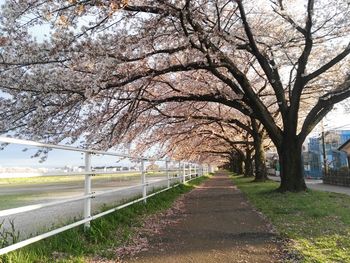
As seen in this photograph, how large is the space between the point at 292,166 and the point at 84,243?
11.2m

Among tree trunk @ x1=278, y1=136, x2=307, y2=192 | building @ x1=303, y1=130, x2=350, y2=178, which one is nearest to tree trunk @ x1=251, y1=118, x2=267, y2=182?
tree trunk @ x1=278, y1=136, x2=307, y2=192

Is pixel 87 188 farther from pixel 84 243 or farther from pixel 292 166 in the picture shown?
pixel 292 166

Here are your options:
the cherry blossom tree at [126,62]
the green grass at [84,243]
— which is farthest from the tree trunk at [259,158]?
the green grass at [84,243]

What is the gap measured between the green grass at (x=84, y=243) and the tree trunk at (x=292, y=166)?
8575 mm

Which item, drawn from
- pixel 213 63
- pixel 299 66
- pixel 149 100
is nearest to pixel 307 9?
pixel 299 66

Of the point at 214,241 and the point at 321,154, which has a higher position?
the point at 321,154

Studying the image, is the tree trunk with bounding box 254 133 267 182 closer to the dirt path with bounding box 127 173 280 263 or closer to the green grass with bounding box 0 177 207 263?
the dirt path with bounding box 127 173 280 263

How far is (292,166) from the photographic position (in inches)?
619

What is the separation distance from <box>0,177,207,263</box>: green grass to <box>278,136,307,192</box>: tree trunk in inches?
338

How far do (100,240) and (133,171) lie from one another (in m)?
4.26

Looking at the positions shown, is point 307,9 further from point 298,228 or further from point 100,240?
point 100,240

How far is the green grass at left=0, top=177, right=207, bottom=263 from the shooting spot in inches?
199

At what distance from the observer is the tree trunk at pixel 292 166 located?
15719 millimetres

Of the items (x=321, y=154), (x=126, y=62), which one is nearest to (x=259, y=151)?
(x=126, y=62)
